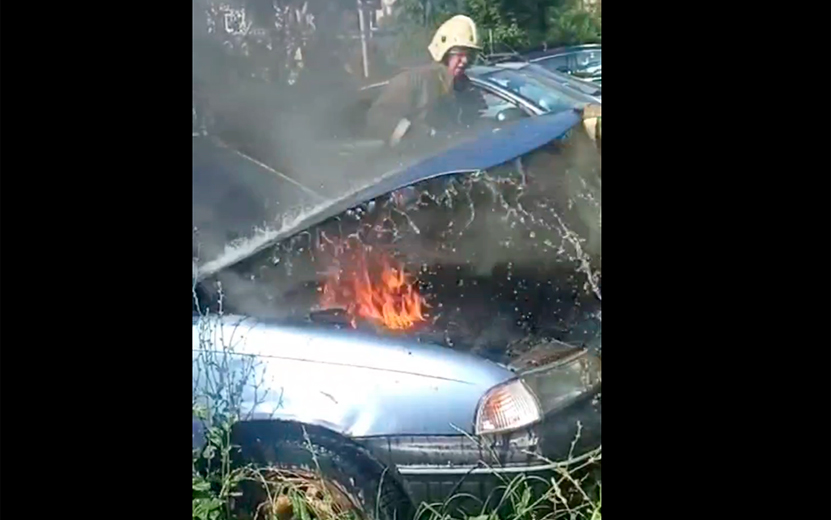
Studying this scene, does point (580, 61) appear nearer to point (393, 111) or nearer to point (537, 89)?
point (537, 89)

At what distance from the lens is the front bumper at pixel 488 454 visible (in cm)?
150

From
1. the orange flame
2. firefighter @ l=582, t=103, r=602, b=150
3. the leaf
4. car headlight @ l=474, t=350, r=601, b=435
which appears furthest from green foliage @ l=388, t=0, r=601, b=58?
the leaf

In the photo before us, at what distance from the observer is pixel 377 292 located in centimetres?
151

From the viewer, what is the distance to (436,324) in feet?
4.94

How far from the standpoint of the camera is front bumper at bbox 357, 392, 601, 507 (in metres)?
1.50

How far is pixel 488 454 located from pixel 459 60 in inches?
23.9

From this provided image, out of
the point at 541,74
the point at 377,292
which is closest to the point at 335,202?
the point at 377,292

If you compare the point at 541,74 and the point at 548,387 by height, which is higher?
the point at 541,74

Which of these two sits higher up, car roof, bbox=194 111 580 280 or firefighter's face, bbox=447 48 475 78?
firefighter's face, bbox=447 48 475 78

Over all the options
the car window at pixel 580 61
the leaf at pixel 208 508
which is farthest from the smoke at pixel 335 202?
the leaf at pixel 208 508

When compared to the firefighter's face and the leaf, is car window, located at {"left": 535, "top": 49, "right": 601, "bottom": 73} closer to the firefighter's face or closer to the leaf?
the firefighter's face

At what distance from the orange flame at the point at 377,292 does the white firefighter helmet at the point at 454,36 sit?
327mm
